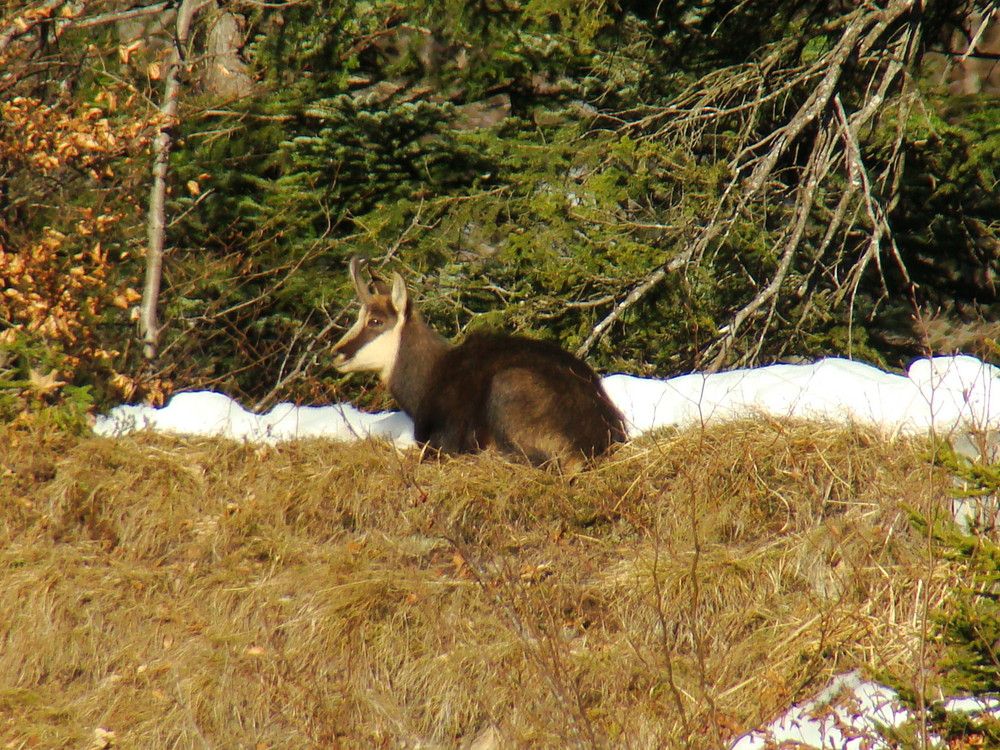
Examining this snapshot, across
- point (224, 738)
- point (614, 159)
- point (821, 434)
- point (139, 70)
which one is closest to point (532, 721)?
point (224, 738)

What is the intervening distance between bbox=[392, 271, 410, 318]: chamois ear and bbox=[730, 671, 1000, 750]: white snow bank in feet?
13.8

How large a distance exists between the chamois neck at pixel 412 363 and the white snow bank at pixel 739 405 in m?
0.26

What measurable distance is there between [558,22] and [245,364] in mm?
4476

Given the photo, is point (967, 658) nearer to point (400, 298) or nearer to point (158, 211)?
point (400, 298)

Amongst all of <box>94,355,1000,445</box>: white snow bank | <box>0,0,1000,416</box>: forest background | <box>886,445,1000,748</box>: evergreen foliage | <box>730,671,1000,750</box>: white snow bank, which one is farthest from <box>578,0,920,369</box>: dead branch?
<box>886,445,1000,748</box>: evergreen foliage

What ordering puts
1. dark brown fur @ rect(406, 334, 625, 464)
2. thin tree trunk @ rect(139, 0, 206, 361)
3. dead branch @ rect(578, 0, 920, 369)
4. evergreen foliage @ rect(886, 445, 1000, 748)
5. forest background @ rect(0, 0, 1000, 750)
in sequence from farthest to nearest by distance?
thin tree trunk @ rect(139, 0, 206, 361)
dead branch @ rect(578, 0, 920, 369)
dark brown fur @ rect(406, 334, 625, 464)
forest background @ rect(0, 0, 1000, 750)
evergreen foliage @ rect(886, 445, 1000, 748)

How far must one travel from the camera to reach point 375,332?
307 inches

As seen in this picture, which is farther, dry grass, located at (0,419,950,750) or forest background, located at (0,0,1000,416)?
forest background, located at (0,0,1000,416)

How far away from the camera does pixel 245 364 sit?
10.5 metres

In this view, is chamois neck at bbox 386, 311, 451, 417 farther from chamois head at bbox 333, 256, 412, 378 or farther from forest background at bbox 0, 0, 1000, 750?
forest background at bbox 0, 0, 1000, 750

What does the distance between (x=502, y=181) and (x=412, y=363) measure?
3.01m

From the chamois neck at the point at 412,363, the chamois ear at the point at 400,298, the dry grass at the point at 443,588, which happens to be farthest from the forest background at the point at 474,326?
the chamois ear at the point at 400,298

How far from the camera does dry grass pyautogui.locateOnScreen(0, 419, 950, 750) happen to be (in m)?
4.73

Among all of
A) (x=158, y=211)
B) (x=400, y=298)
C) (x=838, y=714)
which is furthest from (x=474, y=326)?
(x=838, y=714)
